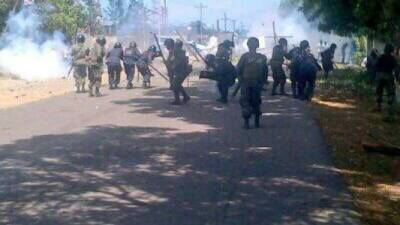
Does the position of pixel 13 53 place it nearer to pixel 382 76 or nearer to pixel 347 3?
pixel 347 3

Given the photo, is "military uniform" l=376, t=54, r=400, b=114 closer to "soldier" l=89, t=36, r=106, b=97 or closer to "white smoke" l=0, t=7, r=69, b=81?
"soldier" l=89, t=36, r=106, b=97

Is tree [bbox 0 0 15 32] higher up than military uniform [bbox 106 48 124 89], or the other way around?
tree [bbox 0 0 15 32]

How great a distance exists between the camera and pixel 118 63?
68.2 feet

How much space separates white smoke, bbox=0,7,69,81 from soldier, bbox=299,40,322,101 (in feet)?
52.8

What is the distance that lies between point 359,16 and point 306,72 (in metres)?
2.32

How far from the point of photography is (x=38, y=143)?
410 inches

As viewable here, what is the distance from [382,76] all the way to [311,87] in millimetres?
2726

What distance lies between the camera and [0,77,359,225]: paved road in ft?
20.7

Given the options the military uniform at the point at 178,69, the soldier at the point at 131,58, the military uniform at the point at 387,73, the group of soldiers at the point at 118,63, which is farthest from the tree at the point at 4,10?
the military uniform at the point at 387,73

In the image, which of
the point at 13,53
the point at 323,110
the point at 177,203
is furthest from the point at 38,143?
the point at 13,53

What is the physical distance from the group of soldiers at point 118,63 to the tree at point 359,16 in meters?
4.72

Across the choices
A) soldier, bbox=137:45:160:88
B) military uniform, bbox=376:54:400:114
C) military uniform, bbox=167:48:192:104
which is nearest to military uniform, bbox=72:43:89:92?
soldier, bbox=137:45:160:88

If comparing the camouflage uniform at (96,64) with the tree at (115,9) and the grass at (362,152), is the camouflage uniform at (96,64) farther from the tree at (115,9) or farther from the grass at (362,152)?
the tree at (115,9)

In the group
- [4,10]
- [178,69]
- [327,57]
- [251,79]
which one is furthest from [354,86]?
[4,10]
